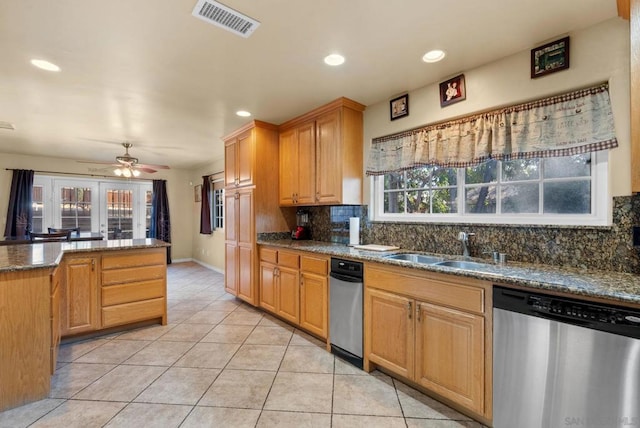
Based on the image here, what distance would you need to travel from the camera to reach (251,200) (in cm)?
368

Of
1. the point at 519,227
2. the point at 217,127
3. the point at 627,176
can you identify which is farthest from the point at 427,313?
the point at 217,127

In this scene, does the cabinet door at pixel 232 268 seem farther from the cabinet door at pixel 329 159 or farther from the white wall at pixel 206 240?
the white wall at pixel 206 240

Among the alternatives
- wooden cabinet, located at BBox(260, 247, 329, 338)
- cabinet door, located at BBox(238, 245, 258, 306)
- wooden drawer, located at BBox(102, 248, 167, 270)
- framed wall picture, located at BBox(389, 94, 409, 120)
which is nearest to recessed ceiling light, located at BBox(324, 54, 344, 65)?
framed wall picture, located at BBox(389, 94, 409, 120)

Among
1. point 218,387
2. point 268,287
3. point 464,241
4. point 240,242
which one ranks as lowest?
point 218,387

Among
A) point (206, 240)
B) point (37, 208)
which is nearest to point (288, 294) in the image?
point (206, 240)

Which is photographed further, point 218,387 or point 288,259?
point 288,259

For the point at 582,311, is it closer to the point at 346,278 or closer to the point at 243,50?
the point at 346,278

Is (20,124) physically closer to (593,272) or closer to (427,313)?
(427,313)

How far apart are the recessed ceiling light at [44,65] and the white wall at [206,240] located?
370cm

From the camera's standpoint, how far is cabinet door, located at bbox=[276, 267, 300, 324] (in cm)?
306

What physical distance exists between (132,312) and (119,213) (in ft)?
14.4

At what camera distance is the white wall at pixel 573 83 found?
5.65 ft

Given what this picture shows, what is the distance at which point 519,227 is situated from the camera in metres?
2.12

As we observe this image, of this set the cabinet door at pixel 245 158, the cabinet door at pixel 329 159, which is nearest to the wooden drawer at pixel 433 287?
the cabinet door at pixel 329 159
